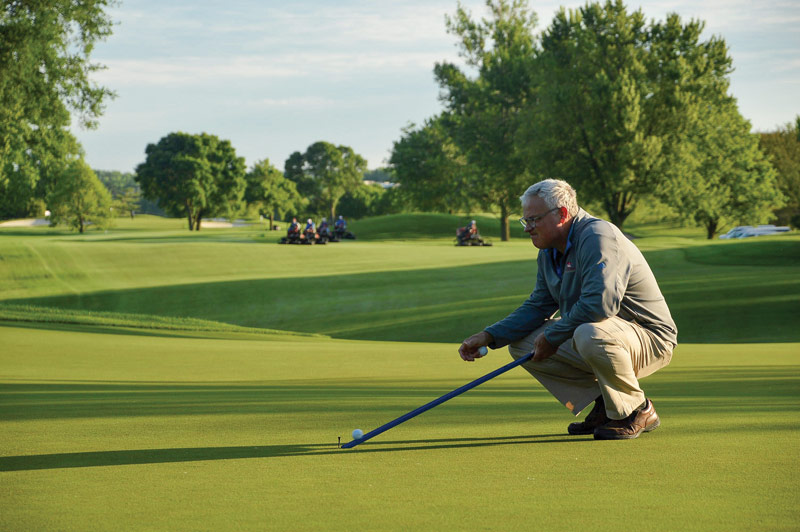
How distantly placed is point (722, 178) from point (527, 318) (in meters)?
62.0

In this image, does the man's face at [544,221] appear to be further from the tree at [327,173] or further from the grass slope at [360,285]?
the tree at [327,173]

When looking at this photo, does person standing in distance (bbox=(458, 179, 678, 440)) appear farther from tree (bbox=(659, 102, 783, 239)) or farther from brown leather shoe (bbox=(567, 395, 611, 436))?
tree (bbox=(659, 102, 783, 239))

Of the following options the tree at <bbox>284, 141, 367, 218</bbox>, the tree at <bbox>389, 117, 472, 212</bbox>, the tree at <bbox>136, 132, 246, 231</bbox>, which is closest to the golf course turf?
the tree at <bbox>389, 117, 472, 212</bbox>

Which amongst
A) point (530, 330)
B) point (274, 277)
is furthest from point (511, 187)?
point (530, 330)

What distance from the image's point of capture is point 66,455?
4.48 m

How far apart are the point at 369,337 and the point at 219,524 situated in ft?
53.7

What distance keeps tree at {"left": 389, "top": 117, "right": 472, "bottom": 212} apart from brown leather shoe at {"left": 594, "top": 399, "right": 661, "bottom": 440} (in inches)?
2444

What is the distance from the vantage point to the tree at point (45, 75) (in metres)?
24.9

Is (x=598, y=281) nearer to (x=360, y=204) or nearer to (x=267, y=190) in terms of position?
(x=267, y=190)

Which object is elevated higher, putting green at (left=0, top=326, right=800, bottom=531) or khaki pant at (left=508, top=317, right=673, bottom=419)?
khaki pant at (left=508, top=317, right=673, bottom=419)

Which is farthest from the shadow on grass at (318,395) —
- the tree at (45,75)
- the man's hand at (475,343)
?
the tree at (45,75)

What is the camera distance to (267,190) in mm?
92000

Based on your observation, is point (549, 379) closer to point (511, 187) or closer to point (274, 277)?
point (274, 277)

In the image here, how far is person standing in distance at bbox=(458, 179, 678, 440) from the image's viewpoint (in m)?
4.67
